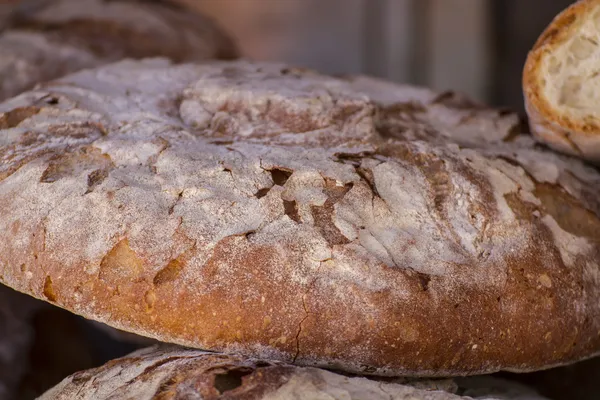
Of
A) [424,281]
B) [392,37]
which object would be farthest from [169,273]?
[392,37]

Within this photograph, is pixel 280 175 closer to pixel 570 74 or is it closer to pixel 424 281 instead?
pixel 424 281

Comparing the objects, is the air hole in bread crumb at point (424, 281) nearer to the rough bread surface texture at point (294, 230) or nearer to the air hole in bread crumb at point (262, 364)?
the rough bread surface texture at point (294, 230)

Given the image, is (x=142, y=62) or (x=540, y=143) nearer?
(x=540, y=143)

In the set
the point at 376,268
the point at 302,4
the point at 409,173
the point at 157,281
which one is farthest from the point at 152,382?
the point at 302,4

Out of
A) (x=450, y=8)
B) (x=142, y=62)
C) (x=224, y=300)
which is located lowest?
(x=450, y=8)

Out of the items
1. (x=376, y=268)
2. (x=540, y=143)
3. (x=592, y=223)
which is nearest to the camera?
(x=376, y=268)

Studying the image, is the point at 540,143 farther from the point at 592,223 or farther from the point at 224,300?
the point at 224,300

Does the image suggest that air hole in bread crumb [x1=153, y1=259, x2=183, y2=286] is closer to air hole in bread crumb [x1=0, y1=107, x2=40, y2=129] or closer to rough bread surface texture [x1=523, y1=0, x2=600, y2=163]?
air hole in bread crumb [x1=0, y1=107, x2=40, y2=129]

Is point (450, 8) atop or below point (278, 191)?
below
